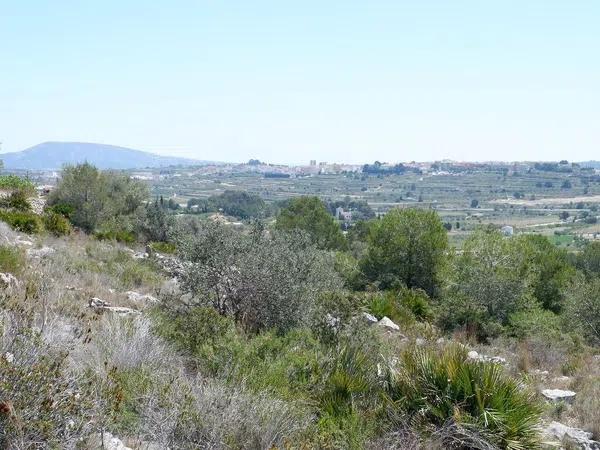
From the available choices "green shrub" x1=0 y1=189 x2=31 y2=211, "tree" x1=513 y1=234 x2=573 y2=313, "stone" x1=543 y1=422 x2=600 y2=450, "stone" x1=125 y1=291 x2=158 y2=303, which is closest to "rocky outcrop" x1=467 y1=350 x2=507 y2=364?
"stone" x1=543 y1=422 x2=600 y2=450

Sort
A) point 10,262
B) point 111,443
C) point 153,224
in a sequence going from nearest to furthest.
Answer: point 111,443 < point 10,262 < point 153,224

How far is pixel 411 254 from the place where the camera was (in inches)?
992

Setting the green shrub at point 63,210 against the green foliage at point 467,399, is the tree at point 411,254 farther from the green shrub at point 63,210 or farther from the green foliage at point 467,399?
the green foliage at point 467,399

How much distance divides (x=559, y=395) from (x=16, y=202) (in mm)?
19177

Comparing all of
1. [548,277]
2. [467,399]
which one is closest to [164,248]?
[467,399]

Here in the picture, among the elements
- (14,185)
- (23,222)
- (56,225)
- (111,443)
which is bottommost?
(56,225)

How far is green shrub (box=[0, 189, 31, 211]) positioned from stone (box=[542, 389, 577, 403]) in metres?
18.7

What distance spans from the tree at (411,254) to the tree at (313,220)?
6741 mm

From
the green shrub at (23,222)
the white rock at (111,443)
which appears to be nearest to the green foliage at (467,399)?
the white rock at (111,443)

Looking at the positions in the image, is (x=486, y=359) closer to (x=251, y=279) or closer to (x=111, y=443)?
(x=251, y=279)

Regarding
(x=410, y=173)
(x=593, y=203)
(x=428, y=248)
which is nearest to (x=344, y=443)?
(x=428, y=248)

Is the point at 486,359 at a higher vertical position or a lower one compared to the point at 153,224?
higher

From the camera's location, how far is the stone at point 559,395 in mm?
7008

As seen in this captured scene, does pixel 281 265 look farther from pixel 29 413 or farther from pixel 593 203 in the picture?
pixel 593 203
